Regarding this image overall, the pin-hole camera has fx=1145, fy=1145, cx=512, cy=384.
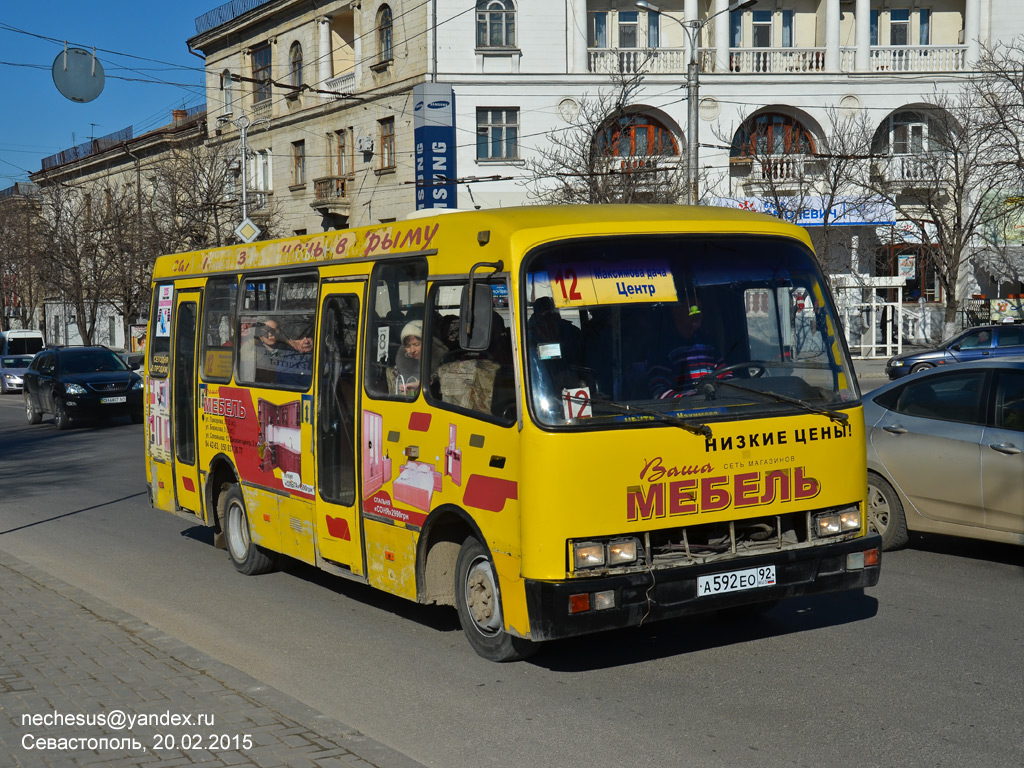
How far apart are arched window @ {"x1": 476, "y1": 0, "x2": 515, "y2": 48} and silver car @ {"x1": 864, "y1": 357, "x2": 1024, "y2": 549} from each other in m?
33.2

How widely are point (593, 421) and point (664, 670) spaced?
154 centimetres

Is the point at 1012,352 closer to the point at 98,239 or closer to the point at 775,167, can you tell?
the point at 775,167

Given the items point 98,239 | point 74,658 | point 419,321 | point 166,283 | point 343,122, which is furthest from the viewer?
point 98,239

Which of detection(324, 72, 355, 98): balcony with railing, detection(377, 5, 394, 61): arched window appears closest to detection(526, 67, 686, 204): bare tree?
detection(377, 5, 394, 61): arched window

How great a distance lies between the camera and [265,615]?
8.05m

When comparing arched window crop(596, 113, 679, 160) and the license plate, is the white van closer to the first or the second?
arched window crop(596, 113, 679, 160)

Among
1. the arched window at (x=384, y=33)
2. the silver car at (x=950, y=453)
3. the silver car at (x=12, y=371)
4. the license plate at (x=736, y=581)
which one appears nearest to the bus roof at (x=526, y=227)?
the license plate at (x=736, y=581)

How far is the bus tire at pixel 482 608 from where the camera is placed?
20.9ft

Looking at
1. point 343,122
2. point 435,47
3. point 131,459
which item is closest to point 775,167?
point 435,47

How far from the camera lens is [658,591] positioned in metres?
5.86

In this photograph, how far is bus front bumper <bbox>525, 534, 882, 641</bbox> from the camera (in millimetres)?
5730

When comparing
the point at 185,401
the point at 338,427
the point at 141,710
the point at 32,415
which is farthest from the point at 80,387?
the point at 141,710

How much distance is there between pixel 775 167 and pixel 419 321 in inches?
1387

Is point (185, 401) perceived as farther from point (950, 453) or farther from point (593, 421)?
point (950, 453)
